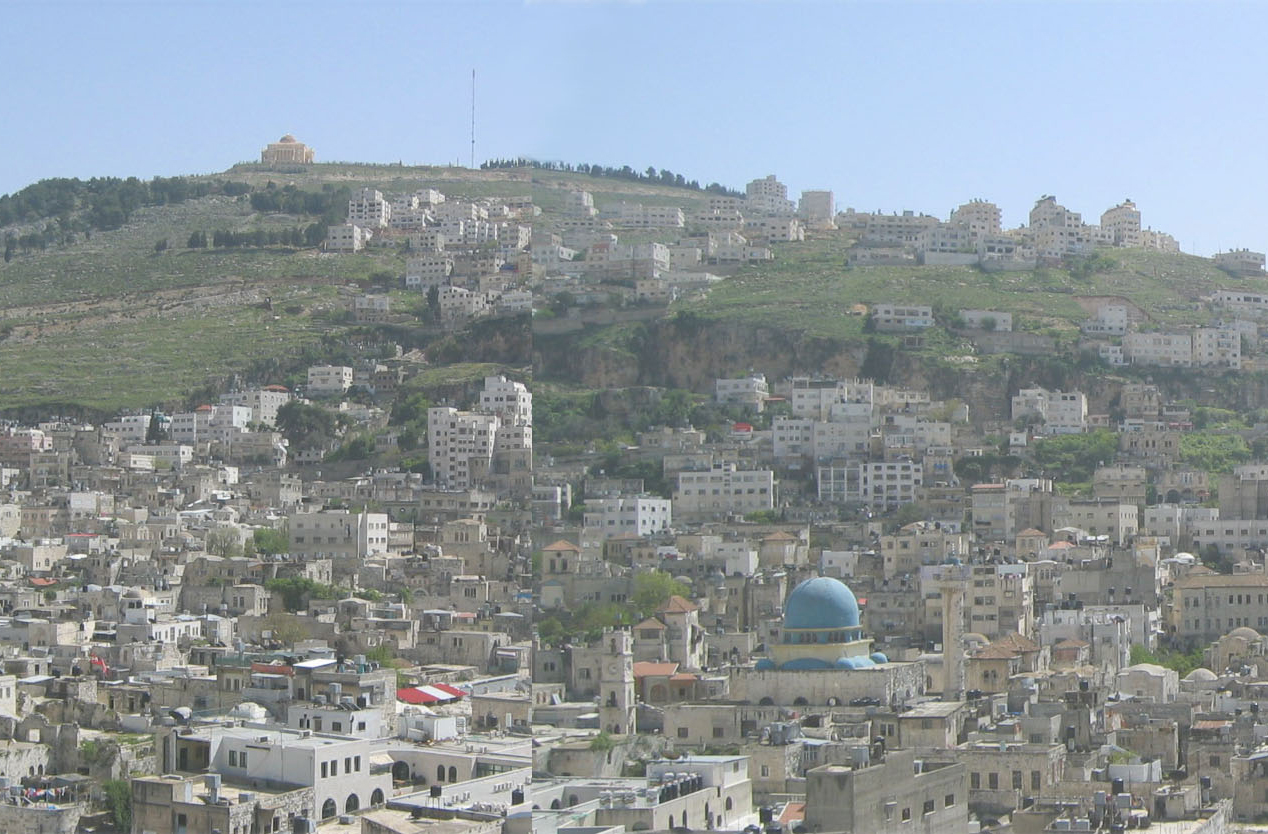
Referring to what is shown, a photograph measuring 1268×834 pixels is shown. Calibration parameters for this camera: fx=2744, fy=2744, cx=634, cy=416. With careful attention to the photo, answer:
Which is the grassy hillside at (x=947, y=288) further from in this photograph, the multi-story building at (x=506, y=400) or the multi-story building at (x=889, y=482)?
the multi-story building at (x=889, y=482)

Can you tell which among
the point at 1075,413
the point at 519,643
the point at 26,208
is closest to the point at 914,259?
the point at 1075,413

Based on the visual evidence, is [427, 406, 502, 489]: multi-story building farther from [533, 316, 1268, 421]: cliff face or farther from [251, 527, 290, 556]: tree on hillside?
[251, 527, 290, 556]: tree on hillside

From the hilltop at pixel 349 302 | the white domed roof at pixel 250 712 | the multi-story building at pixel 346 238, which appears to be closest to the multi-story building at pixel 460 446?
the hilltop at pixel 349 302

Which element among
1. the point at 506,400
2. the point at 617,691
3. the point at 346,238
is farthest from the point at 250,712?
the point at 346,238

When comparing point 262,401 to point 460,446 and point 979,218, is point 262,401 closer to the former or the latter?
point 460,446

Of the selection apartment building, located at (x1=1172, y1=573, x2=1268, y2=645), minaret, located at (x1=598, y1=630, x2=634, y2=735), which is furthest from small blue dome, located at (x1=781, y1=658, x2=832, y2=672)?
apartment building, located at (x1=1172, y1=573, x2=1268, y2=645)

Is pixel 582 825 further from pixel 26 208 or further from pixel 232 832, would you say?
pixel 26 208
